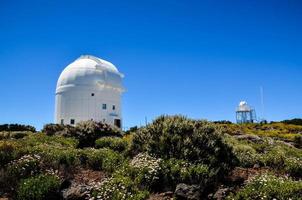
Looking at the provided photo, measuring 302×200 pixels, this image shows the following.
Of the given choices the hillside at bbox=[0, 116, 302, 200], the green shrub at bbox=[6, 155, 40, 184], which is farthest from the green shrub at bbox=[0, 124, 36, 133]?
the green shrub at bbox=[6, 155, 40, 184]

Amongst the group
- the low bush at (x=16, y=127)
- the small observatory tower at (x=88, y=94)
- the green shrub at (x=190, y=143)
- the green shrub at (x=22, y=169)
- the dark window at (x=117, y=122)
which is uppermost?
the small observatory tower at (x=88, y=94)

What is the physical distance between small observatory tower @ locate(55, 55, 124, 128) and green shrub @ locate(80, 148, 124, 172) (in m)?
30.5

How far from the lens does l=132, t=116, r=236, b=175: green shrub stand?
1105 centimetres

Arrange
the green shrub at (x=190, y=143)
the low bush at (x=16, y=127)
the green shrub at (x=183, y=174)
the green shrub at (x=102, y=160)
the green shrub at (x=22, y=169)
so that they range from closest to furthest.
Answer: the green shrub at (x=183, y=174) → the green shrub at (x=22, y=169) → the green shrub at (x=190, y=143) → the green shrub at (x=102, y=160) → the low bush at (x=16, y=127)

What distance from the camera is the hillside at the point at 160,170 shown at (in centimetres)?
892

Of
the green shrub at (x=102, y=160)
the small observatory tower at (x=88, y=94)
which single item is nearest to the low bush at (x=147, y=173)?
the green shrub at (x=102, y=160)

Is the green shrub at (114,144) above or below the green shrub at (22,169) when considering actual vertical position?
above

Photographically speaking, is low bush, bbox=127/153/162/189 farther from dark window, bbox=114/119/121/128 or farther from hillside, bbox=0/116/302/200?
dark window, bbox=114/119/121/128

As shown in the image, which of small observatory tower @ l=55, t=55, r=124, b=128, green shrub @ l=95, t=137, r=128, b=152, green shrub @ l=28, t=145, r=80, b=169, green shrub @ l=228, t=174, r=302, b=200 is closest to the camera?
green shrub @ l=228, t=174, r=302, b=200

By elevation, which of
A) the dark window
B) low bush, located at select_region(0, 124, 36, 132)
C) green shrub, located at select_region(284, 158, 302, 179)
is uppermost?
the dark window

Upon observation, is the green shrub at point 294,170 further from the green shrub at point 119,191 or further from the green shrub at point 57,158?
the green shrub at point 57,158

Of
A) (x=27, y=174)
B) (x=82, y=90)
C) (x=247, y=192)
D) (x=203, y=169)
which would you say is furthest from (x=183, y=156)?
(x=82, y=90)

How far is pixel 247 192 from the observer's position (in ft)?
27.0

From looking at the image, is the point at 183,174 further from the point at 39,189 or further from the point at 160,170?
the point at 39,189
